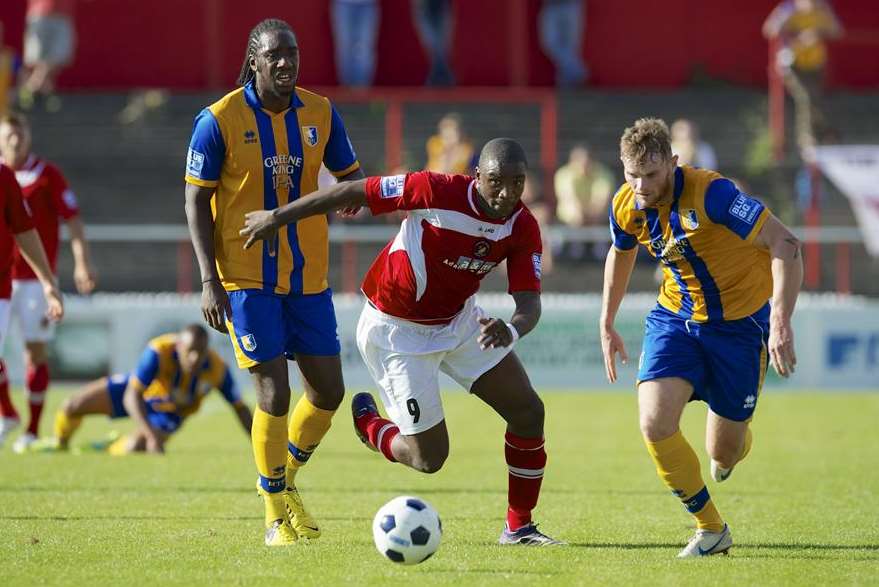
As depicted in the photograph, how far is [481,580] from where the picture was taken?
22.2 feet

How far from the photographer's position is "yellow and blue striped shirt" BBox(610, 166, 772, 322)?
24.3ft

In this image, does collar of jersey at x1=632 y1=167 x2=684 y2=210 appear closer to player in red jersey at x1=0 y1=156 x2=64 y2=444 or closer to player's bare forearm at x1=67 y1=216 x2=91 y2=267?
player in red jersey at x1=0 y1=156 x2=64 y2=444

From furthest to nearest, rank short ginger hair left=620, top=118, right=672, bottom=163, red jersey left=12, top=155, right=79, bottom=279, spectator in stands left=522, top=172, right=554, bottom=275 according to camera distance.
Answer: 1. spectator in stands left=522, top=172, right=554, bottom=275
2. red jersey left=12, top=155, right=79, bottom=279
3. short ginger hair left=620, top=118, right=672, bottom=163

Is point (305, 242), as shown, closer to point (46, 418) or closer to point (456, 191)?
point (456, 191)

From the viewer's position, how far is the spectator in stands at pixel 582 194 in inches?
779

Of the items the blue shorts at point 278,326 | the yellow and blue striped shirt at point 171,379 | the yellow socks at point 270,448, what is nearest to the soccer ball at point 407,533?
the yellow socks at point 270,448

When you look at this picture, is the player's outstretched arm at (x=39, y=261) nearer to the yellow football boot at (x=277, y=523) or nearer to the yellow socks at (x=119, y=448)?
the yellow football boot at (x=277, y=523)

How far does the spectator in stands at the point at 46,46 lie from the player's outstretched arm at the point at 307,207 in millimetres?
17737

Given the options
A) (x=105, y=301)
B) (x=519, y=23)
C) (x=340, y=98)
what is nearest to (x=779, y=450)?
(x=105, y=301)

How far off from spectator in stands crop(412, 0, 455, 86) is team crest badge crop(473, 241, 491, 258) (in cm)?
1758

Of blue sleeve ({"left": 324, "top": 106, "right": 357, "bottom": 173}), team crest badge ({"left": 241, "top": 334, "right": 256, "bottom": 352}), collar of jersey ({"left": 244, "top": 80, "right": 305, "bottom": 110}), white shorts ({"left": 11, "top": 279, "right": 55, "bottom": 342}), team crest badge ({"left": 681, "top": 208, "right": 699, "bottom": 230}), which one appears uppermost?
collar of jersey ({"left": 244, "top": 80, "right": 305, "bottom": 110})

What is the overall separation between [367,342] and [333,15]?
1922 cm

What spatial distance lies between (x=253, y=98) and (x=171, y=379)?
5.54 metres

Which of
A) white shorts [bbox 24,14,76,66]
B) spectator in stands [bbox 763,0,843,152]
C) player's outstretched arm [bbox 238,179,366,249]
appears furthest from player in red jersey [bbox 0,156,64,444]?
white shorts [bbox 24,14,76,66]
